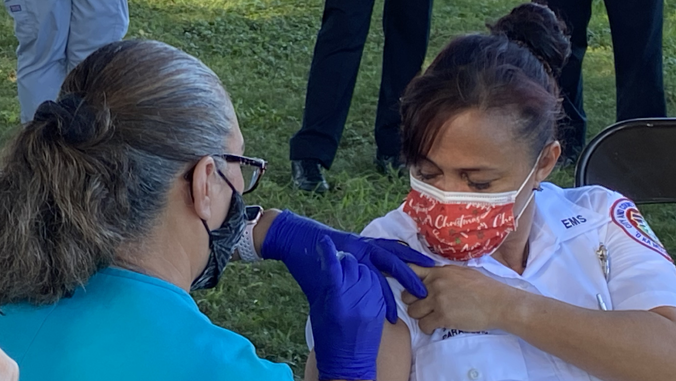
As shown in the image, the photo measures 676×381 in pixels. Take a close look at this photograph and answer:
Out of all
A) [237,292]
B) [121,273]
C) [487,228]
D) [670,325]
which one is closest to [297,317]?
[237,292]

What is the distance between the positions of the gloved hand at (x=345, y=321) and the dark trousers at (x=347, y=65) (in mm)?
2478

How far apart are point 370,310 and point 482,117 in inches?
20.7

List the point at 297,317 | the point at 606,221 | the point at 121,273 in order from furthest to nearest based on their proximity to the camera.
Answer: the point at 297,317
the point at 606,221
the point at 121,273

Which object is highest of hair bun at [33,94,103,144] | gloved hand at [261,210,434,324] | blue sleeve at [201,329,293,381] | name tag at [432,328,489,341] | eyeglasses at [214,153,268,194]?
hair bun at [33,94,103,144]

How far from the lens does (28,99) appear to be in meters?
4.37

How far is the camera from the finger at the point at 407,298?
6.56 ft

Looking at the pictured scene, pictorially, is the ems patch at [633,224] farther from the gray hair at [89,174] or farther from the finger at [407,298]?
the gray hair at [89,174]

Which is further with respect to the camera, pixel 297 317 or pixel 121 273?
pixel 297 317

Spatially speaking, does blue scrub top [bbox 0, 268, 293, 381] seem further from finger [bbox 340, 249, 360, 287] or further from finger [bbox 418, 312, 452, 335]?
finger [bbox 418, 312, 452, 335]

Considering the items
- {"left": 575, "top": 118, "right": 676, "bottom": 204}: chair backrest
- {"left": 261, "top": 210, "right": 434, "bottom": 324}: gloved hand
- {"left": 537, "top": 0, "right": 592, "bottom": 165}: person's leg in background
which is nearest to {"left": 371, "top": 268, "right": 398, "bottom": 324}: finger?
{"left": 261, "top": 210, "right": 434, "bottom": 324}: gloved hand

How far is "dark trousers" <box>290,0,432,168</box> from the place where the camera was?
167 inches

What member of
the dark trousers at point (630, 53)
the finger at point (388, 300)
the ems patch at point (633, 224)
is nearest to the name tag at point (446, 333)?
the finger at point (388, 300)

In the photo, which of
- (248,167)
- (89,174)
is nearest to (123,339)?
(89,174)

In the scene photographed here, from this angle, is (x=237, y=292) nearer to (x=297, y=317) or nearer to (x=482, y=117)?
(x=297, y=317)
